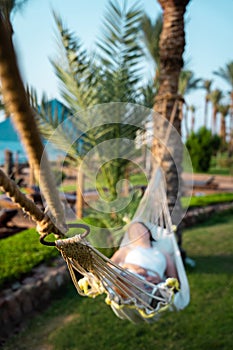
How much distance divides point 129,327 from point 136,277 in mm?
1123

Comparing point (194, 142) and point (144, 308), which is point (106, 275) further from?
point (194, 142)

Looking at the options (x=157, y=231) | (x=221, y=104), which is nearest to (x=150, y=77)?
(x=157, y=231)

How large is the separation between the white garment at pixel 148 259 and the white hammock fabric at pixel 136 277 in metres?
0.08

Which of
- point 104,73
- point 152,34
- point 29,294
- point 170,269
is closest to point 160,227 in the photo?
point 170,269

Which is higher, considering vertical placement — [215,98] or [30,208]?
[215,98]

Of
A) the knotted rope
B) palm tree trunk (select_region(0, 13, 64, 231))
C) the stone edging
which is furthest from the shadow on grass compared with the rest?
palm tree trunk (select_region(0, 13, 64, 231))

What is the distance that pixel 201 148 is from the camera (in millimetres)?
13492

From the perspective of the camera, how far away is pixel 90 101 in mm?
3623

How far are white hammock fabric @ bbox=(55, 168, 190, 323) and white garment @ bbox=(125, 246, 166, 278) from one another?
76mm

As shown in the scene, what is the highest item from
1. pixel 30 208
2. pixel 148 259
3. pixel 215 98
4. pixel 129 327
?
pixel 215 98

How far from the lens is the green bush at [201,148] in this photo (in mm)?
13461

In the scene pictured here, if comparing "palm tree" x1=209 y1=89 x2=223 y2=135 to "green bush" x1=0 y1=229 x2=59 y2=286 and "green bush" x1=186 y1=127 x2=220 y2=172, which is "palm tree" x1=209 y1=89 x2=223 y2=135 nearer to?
"green bush" x1=186 y1=127 x2=220 y2=172

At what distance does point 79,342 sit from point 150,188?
1061mm

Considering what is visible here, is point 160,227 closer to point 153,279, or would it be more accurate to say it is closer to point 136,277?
point 153,279
